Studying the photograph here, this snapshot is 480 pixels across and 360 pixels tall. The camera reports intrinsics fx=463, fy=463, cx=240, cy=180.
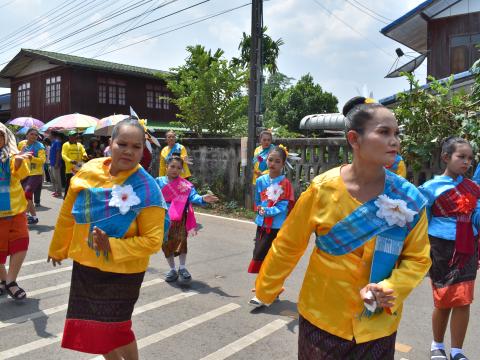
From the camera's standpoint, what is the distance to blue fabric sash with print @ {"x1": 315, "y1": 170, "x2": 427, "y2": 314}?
6.94ft

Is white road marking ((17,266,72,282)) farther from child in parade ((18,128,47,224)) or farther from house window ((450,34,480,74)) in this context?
house window ((450,34,480,74))

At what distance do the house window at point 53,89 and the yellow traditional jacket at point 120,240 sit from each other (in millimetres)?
24682

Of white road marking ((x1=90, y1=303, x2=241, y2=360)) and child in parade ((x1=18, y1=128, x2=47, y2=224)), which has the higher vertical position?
child in parade ((x1=18, y1=128, x2=47, y2=224))

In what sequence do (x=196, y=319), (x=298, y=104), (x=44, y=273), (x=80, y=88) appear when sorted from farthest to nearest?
(x=298, y=104), (x=80, y=88), (x=44, y=273), (x=196, y=319)

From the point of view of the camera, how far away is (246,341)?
3.98 meters

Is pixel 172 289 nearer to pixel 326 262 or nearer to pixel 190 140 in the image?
pixel 326 262

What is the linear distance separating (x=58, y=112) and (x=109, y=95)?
9.87 feet

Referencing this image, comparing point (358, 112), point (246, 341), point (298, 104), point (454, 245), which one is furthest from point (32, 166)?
point (298, 104)

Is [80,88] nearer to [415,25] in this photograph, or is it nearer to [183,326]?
[415,25]

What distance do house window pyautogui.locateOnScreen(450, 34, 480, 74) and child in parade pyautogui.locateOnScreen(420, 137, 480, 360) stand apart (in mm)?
13249

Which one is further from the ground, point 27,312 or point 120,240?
point 120,240

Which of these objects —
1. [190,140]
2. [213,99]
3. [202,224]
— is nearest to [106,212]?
[202,224]

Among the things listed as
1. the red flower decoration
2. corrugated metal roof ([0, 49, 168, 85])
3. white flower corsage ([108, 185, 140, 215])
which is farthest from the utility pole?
corrugated metal roof ([0, 49, 168, 85])

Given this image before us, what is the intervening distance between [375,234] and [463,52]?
51.0 feet
